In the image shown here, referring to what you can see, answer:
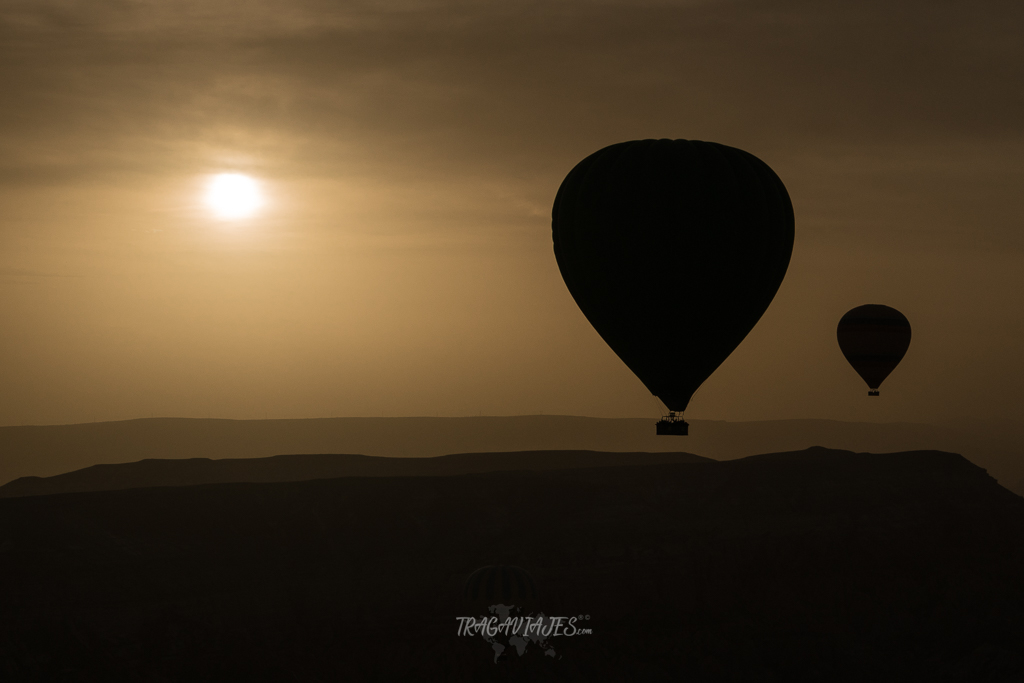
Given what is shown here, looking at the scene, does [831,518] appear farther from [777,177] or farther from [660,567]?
[777,177]

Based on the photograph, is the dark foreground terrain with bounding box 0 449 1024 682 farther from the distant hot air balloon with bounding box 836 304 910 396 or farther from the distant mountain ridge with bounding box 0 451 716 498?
the distant hot air balloon with bounding box 836 304 910 396

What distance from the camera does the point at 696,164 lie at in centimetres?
3469

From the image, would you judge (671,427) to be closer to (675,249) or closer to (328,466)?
(675,249)

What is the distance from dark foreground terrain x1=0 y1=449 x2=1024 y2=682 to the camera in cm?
12693

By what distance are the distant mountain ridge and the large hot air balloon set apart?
425ft

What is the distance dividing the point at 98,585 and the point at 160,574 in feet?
24.5

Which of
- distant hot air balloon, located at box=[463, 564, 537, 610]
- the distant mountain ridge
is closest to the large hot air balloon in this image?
distant hot air balloon, located at box=[463, 564, 537, 610]

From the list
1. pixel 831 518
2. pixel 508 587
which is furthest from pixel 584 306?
pixel 831 518

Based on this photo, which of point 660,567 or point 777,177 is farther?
point 660,567

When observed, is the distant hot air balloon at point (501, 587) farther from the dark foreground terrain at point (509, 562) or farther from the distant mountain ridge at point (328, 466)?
the distant mountain ridge at point (328, 466)

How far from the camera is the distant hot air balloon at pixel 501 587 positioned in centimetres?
10769

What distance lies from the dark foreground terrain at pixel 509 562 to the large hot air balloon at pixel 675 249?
101 meters

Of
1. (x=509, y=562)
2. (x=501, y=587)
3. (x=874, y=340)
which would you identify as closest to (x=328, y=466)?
(x=509, y=562)

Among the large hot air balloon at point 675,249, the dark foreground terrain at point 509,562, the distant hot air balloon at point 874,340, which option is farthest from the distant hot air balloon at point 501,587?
the large hot air balloon at point 675,249
